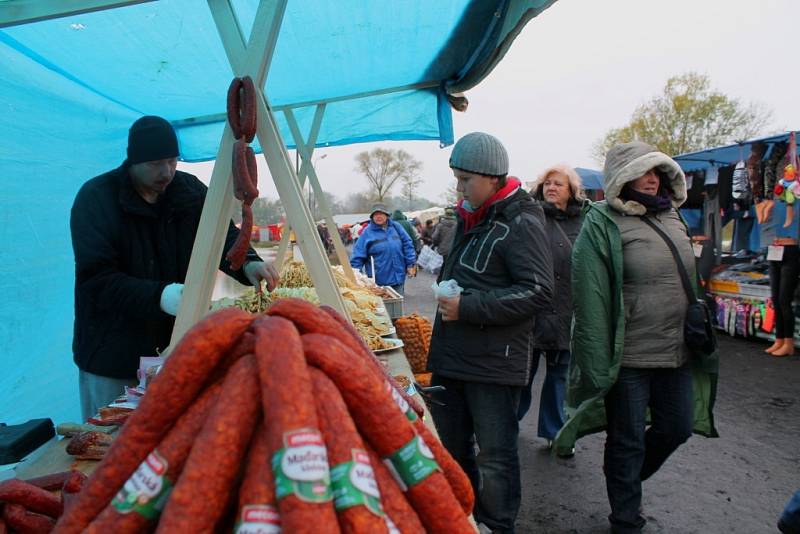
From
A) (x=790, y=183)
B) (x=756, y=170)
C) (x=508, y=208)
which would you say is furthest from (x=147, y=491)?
(x=756, y=170)

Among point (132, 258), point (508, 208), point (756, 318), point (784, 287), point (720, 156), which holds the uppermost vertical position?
point (720, 156)

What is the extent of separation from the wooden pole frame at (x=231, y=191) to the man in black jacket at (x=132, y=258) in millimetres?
429

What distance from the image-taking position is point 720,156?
28.7ft

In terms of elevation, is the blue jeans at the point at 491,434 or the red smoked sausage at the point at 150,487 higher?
the red smoked sausage at the point at 150,487

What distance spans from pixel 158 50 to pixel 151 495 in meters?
3.21

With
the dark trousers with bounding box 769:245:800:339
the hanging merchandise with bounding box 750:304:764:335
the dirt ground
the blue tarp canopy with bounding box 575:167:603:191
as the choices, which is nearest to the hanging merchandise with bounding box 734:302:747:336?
the hanging merchandise with bounding box 750:304:764:335

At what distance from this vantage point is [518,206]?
8.36ft

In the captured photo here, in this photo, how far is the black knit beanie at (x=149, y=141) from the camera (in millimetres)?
2164

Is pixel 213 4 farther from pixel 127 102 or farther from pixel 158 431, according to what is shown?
pixel 127 102

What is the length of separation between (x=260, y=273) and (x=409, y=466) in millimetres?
1498

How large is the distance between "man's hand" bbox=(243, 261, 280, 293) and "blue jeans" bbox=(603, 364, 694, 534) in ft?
6.39

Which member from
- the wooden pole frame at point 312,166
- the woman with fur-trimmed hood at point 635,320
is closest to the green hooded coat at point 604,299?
the woman with fur-trimmed hood at point 635,320

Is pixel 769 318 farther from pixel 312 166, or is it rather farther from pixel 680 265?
pixel 312 166

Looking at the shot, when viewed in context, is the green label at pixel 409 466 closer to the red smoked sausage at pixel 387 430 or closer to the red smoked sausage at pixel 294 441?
the red smoked sausage at pixel 387 430
